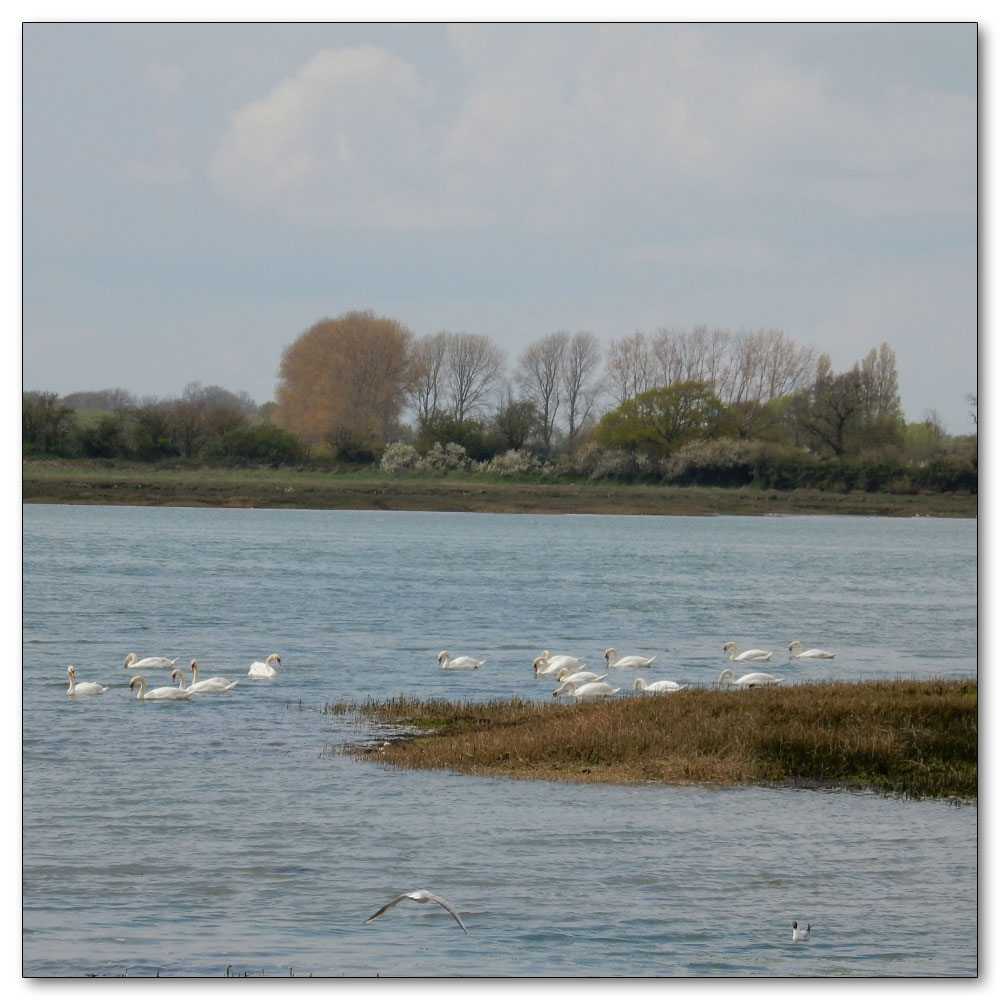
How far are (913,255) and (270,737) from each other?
10.8m

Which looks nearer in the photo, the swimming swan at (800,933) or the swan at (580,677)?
the swimming swan at (800,933)

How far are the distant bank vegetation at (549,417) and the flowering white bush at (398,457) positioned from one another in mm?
98

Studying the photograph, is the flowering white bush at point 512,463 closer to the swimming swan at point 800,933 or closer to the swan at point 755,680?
the swan at point 755,680

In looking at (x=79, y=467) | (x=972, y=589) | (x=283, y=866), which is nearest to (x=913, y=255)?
(x=283, y=866)

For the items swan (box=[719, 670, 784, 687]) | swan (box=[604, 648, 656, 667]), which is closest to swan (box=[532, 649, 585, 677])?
swan (box=[604, 648, 656, 667])

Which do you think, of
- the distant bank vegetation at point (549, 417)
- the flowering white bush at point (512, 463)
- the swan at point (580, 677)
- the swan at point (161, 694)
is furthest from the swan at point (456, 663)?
the flowering white bush at point (512, 463)

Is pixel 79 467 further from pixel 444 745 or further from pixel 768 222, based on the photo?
pixel 768 222

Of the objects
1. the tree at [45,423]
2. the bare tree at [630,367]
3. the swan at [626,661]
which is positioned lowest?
the swan at [626,661]

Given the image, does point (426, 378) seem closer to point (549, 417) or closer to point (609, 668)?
point (549, 417)

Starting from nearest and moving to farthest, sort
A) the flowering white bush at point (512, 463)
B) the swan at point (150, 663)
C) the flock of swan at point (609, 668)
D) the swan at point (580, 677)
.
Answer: the flock of swan at point (609, 668) → the swan at point (580, 677) → the swan at point (150, 663) → the flowering white bush at point (512, 463)

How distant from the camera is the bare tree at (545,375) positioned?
28102 millimetres

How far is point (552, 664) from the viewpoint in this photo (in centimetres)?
2467

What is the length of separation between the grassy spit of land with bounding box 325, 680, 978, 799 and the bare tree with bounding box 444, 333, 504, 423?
14.3 meters

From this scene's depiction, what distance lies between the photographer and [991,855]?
38.6ft
